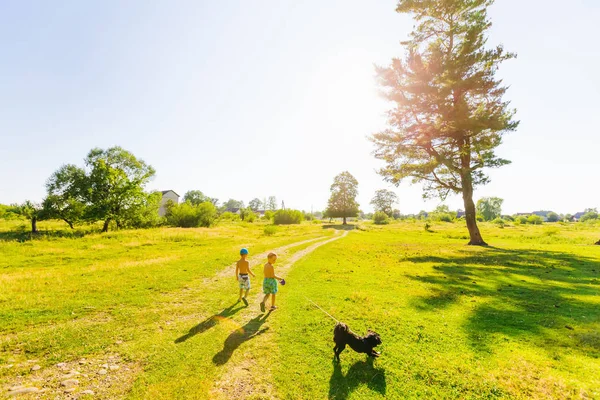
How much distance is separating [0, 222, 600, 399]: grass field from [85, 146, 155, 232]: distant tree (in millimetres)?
33702

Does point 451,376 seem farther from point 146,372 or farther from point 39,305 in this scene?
point 39,305

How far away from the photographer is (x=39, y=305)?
33.9 ft

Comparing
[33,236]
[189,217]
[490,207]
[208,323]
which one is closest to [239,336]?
[208,323]

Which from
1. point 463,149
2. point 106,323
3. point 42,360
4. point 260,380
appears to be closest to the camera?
point 260,380

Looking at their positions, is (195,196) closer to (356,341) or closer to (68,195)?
(68,195)

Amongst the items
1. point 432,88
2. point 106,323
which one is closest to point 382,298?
point 106,323

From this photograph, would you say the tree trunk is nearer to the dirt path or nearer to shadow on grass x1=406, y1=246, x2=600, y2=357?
shadow on grass x1=406, y1=246, x2=600, y2=357

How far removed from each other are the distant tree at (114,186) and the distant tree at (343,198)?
166 feet

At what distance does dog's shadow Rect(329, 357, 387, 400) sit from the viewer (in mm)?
5344

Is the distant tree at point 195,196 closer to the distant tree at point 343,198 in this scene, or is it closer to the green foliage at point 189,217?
the green foliage at point 189,217

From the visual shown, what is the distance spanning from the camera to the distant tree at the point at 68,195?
4350 cm

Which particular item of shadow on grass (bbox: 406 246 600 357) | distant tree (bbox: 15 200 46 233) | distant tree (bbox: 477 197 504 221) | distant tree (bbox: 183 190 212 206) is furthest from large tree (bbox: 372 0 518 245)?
distant tree (bbox: 477 197 504 221)

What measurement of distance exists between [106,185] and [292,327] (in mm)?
52201

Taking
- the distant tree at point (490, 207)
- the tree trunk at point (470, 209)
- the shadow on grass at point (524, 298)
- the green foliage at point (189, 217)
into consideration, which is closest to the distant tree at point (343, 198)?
the green foliage at point (189, 217)
